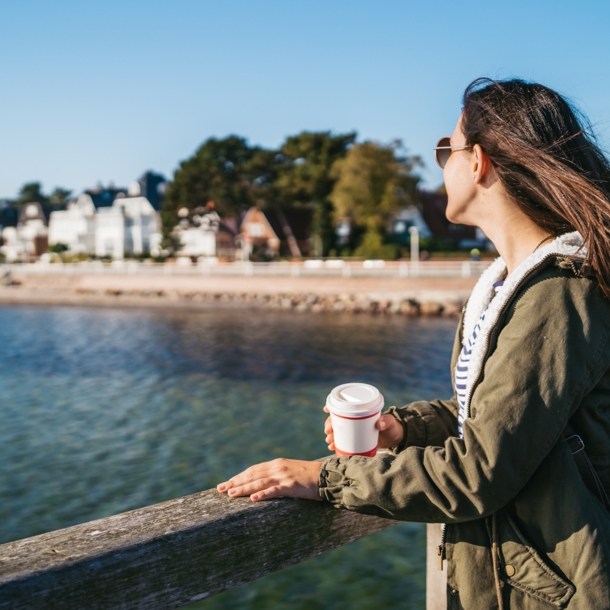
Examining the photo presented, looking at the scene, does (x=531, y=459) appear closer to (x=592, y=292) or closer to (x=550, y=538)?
(x=550, y=538)

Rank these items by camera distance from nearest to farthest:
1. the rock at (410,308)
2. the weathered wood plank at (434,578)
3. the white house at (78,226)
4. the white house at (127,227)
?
the weathered wood plank at (434,578)
the rock at (410,308)
the white house at (127,227)
the white house at (78,226)

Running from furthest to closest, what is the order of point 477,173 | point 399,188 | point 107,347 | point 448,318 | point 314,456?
1. point 399,188
2. point 448,318
3. point 107,347
4. point 314,456
5. point 477,173

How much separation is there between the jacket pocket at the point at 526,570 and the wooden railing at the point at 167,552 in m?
0.38

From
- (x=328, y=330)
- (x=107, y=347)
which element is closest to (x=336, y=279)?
(x=328, y=330)

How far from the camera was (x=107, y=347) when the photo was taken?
2055cm

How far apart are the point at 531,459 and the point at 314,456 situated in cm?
722

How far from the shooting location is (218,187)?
51.4 m

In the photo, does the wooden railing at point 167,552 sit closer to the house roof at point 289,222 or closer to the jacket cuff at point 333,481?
the jacket cuff at point 333,481

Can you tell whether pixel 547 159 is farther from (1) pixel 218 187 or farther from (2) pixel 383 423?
(1) pixel 218 187

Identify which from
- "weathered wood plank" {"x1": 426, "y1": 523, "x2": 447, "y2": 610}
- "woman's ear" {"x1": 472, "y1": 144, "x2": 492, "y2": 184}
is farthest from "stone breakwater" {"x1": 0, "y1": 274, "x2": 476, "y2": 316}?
"woman's ear" {"x1": 472, "y1": 144, "x2": 492, "y2": 184}

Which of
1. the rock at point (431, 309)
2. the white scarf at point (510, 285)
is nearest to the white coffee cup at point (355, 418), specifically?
the white scarf at point (510, 285)

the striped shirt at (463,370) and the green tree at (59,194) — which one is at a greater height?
the green tree at (59,194)

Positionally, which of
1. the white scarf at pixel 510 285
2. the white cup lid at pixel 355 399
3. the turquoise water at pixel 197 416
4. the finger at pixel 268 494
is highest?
the white scarf at pixel 510 285

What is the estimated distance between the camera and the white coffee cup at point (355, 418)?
157 centimetres
